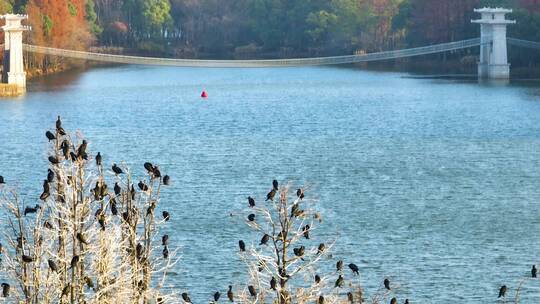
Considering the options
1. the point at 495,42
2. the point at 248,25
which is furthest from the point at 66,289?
the point at 248,25

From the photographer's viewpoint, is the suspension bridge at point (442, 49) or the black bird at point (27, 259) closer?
the black bird at point (27, 259)

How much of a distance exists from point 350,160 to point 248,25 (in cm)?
10261

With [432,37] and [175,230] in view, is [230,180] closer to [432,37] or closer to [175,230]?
[175,230]

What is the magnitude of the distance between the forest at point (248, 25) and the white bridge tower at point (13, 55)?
1572cm

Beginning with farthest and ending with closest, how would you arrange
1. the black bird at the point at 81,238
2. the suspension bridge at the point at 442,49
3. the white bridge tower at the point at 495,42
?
the white bridge tower at the point at 495,42
the suspension bridge at the point at 442,49
the black bird at the point at 81,238

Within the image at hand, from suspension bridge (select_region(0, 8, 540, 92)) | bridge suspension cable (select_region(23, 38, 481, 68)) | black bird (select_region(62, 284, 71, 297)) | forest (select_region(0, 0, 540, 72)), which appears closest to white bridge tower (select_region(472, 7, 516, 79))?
suspension bridge (select_region(0, 8, 540, 92))

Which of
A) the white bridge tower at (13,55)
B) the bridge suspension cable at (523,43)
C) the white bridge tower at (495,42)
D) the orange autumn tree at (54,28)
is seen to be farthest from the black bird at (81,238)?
the orange autumn tree at (54,28)

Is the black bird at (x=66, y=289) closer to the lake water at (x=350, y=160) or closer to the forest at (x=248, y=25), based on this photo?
the lake water at (x=350, y=160)

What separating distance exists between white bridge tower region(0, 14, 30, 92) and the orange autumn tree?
15.3m

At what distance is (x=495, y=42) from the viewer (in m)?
103

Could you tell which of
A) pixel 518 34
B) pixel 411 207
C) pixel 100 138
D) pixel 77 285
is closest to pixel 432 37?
pixel 518 34

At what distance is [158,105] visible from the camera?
85312 mm

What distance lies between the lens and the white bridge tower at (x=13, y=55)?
92.1 meters

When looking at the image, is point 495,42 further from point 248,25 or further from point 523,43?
point 248,25
